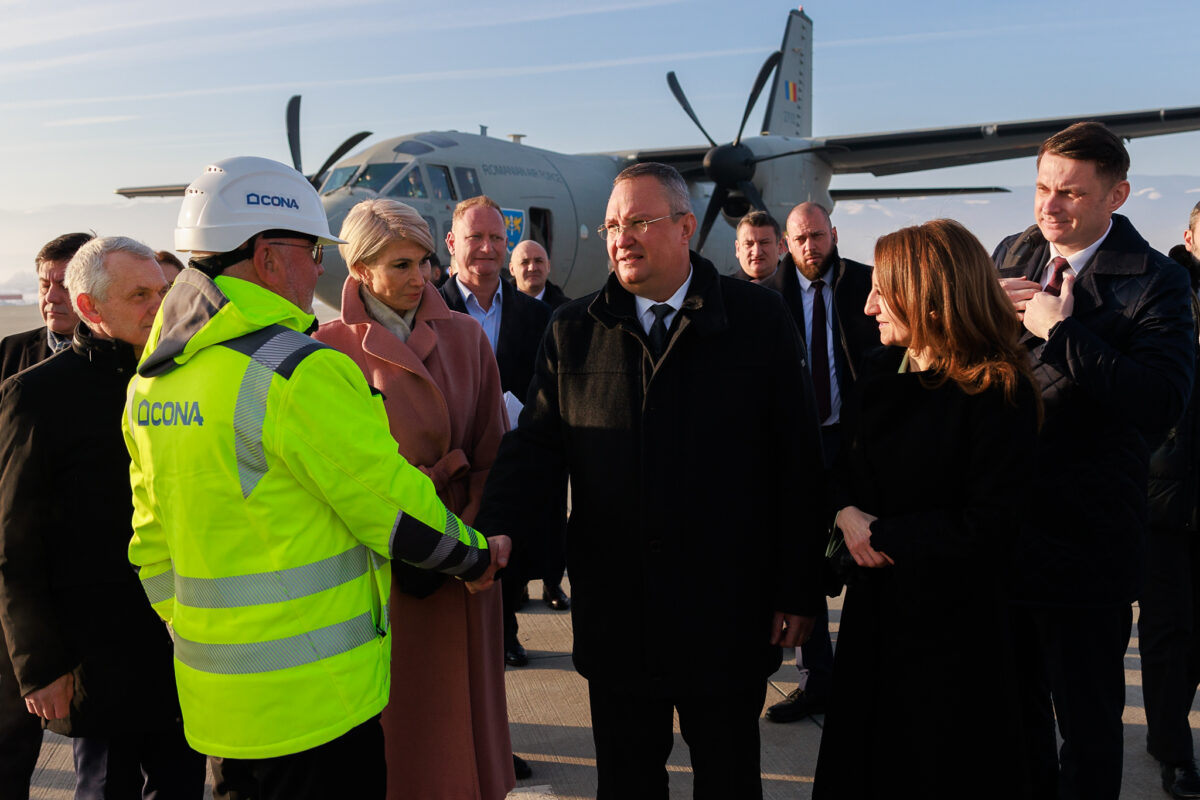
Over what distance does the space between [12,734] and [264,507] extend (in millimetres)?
1646

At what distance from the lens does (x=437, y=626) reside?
252 cm

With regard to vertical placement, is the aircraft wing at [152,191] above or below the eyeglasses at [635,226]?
above

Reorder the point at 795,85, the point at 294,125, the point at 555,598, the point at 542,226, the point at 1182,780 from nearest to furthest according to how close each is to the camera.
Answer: the point at 1182,780 → the point at 555,598 → the point at 542,226 → the point at 294,125 → the point at 795,85

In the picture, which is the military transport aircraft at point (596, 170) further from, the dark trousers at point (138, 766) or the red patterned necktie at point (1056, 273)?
the red patterned necktie at point (1056, 273)

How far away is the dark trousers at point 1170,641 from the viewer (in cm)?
304

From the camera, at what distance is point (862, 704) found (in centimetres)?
216

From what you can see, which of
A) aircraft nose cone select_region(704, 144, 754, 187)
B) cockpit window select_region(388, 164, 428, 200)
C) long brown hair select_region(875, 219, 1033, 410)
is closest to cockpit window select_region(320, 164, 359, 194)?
cockpit window select_region(388, 164, 428, 200)

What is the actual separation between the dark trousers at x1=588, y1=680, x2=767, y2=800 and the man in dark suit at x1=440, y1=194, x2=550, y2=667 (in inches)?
68.1

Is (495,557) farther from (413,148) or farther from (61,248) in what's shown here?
(413,148)

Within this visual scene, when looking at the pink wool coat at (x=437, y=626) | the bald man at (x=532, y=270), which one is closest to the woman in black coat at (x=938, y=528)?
the pink wool coat at (x=437, y=626)

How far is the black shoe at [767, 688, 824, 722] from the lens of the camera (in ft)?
12.0

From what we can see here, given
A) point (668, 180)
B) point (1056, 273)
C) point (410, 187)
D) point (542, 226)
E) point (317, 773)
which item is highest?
point (410, 187)

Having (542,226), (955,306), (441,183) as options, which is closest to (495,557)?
(955,306)

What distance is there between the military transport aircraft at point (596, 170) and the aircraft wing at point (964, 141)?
0.06 ft
